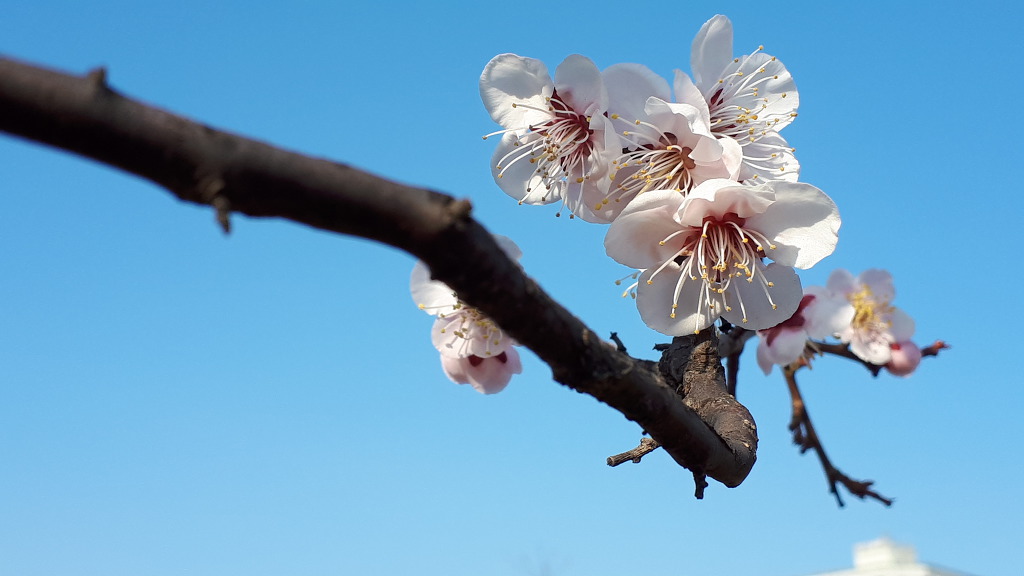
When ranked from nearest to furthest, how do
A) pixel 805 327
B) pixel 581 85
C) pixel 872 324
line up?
pixel 581 85 → pixel 805 327 → pixel 872 324

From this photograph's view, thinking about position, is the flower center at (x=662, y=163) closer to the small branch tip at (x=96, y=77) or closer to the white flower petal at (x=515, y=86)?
the white flower petal at (x=515, y=86)

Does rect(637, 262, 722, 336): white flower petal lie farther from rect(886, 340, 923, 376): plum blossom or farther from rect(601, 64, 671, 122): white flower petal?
rect(886, 340, 923, 376): plum blossom

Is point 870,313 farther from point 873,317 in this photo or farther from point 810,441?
point 810,441

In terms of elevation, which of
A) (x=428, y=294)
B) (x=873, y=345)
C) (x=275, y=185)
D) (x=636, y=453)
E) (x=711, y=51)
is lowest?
(x=275, y=185)

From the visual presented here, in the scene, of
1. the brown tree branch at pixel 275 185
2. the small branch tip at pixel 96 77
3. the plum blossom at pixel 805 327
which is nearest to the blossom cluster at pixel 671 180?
the brown tree branch at pixel 275 185

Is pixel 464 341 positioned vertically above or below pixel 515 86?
below

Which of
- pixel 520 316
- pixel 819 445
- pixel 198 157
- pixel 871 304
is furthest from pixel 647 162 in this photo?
pixel 871 304

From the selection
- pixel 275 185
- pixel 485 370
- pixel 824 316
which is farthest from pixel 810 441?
pixel 275 185

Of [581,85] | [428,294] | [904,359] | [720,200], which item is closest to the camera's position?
[720,200]
